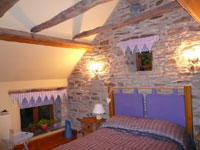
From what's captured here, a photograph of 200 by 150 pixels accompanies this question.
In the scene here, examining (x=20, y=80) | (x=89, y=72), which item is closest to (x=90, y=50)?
(x=89, y=72)

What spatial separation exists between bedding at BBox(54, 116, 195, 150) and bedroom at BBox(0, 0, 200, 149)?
0.57 metres

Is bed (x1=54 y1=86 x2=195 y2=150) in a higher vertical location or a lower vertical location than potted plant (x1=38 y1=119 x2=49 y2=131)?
higher

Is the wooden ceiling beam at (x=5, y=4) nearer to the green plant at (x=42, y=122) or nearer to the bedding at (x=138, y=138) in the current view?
the bedding at (x=138, y=138)

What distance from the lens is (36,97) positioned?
14.0 feet

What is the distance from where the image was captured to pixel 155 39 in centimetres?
319

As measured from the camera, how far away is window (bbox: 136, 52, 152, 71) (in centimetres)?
350

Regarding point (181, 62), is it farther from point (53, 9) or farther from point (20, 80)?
point (20, 80)

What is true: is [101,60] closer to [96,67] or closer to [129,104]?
[96,67]

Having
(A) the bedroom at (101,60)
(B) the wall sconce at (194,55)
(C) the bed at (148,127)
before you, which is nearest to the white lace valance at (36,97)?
(A) the bedroom at (101,60)

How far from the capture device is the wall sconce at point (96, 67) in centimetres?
407

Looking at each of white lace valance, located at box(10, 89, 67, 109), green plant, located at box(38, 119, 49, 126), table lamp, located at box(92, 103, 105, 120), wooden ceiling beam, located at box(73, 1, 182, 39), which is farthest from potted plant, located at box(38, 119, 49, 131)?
wooden ceiling beam, located at box(73, 1, 182, 39)

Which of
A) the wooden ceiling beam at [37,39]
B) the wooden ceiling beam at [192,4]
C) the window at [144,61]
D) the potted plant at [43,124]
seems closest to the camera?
the wooden ceiling beam at [192,4]

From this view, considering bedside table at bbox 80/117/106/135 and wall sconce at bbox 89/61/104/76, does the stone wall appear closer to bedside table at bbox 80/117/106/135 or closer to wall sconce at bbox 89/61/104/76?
wall sconce at bbox 89/61/104/76

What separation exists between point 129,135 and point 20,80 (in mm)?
2704
